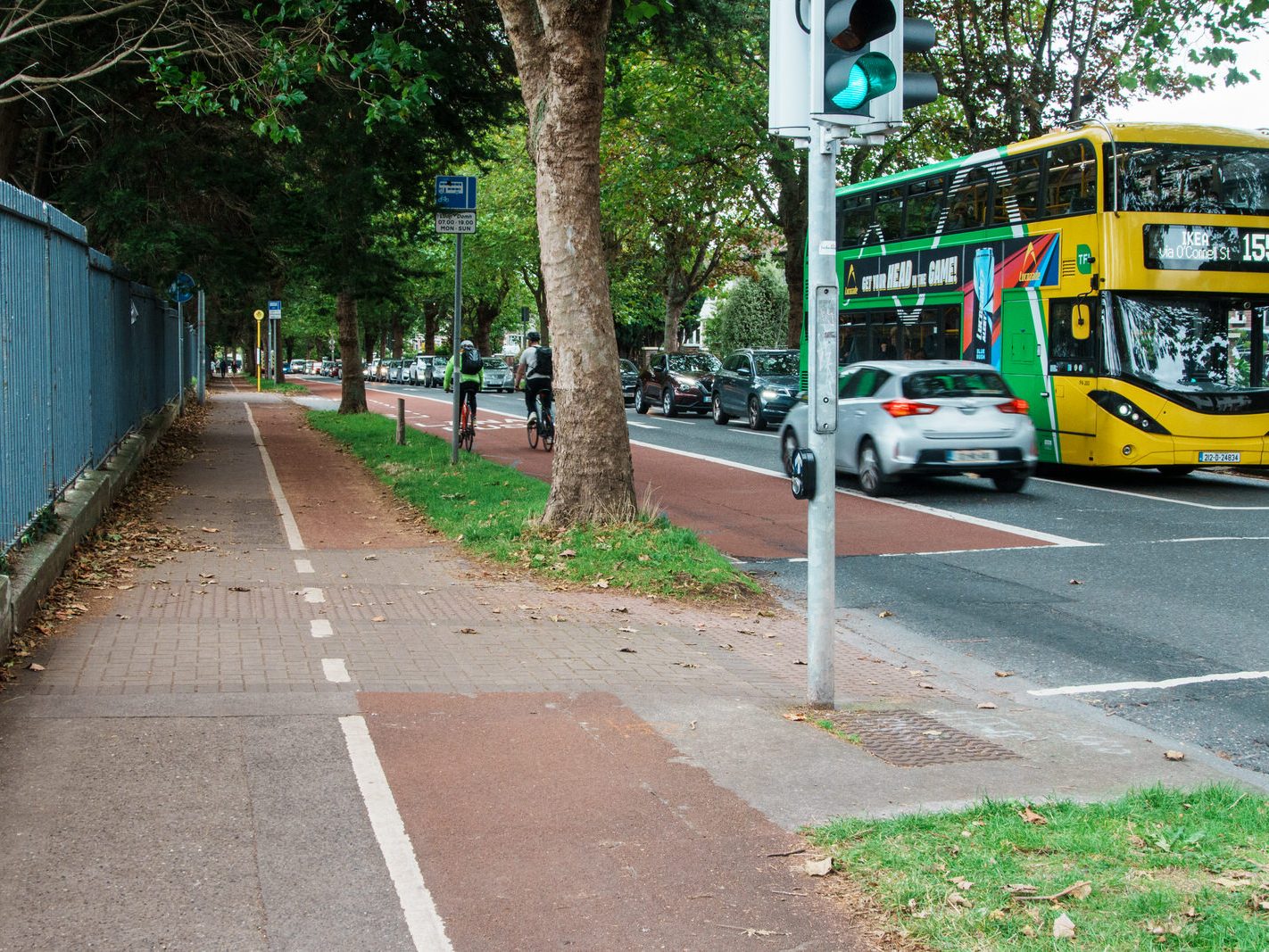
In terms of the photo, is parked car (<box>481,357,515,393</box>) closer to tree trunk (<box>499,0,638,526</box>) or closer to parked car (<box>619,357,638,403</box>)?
parked car (<box>619,357,638,403</box>)

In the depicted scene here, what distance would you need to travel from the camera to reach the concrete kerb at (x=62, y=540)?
23.5ft

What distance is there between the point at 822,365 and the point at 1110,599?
15.6 feet

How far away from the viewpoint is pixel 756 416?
2959cm

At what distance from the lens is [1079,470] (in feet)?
65.7

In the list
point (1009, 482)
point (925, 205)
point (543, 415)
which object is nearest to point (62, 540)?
point (1009, 482)

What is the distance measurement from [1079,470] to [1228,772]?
14818 millimetres

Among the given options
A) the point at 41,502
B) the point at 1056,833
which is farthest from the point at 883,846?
the point at 41,502

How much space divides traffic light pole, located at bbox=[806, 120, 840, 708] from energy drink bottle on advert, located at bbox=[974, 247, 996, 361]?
13.2 metres

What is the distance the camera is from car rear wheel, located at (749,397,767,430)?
29453 millimetres

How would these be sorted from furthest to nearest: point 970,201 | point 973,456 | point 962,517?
point 970,201 → point 973,456 → point 962,517

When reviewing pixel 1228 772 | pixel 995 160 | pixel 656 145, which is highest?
pixel 656 145

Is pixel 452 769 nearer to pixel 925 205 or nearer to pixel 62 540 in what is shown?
pixel 62 540

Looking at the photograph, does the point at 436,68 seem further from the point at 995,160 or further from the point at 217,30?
the point at 995,160

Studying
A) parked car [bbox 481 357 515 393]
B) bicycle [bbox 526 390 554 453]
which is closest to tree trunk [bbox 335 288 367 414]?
bicycle [bbox 526 390 554 453]
